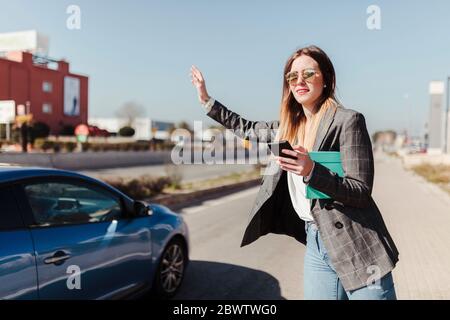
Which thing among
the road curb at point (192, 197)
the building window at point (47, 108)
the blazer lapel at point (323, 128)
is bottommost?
the road curb at point (192, 197)

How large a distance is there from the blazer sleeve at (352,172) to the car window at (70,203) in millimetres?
2275

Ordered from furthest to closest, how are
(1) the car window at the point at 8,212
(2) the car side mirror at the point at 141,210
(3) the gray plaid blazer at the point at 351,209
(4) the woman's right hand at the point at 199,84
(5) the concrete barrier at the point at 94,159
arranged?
(5) the concrete barrier at the point at 94,159 < (2) the car side mirror at the point at 141,210 < (1) the car window at the point at 8,212 < (4) the woman's right hand at the point at 199,84 < (3) the gray plaid blazer at the point at 351,209

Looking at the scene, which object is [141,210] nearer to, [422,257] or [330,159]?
[330,159]

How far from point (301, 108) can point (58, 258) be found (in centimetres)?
203

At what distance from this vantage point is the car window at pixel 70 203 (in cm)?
329

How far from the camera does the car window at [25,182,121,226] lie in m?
3.29

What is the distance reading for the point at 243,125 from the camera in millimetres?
2389

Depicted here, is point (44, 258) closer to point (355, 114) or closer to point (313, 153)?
point (313, 153)

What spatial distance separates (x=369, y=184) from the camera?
5.85 feet

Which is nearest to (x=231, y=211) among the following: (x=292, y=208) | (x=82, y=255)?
(x=82, y=255)

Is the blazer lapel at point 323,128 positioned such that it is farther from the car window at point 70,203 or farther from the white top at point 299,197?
the car window at point 70,203

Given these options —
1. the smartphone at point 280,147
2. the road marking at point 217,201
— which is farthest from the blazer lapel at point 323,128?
the road marking at point 217,201

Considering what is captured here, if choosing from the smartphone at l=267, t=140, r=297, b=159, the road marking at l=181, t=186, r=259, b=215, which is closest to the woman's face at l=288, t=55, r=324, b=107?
the smartphone at l=267, t=140, r=297, b=159

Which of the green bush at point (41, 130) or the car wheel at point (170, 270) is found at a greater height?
the green bush at point (41, 130)
